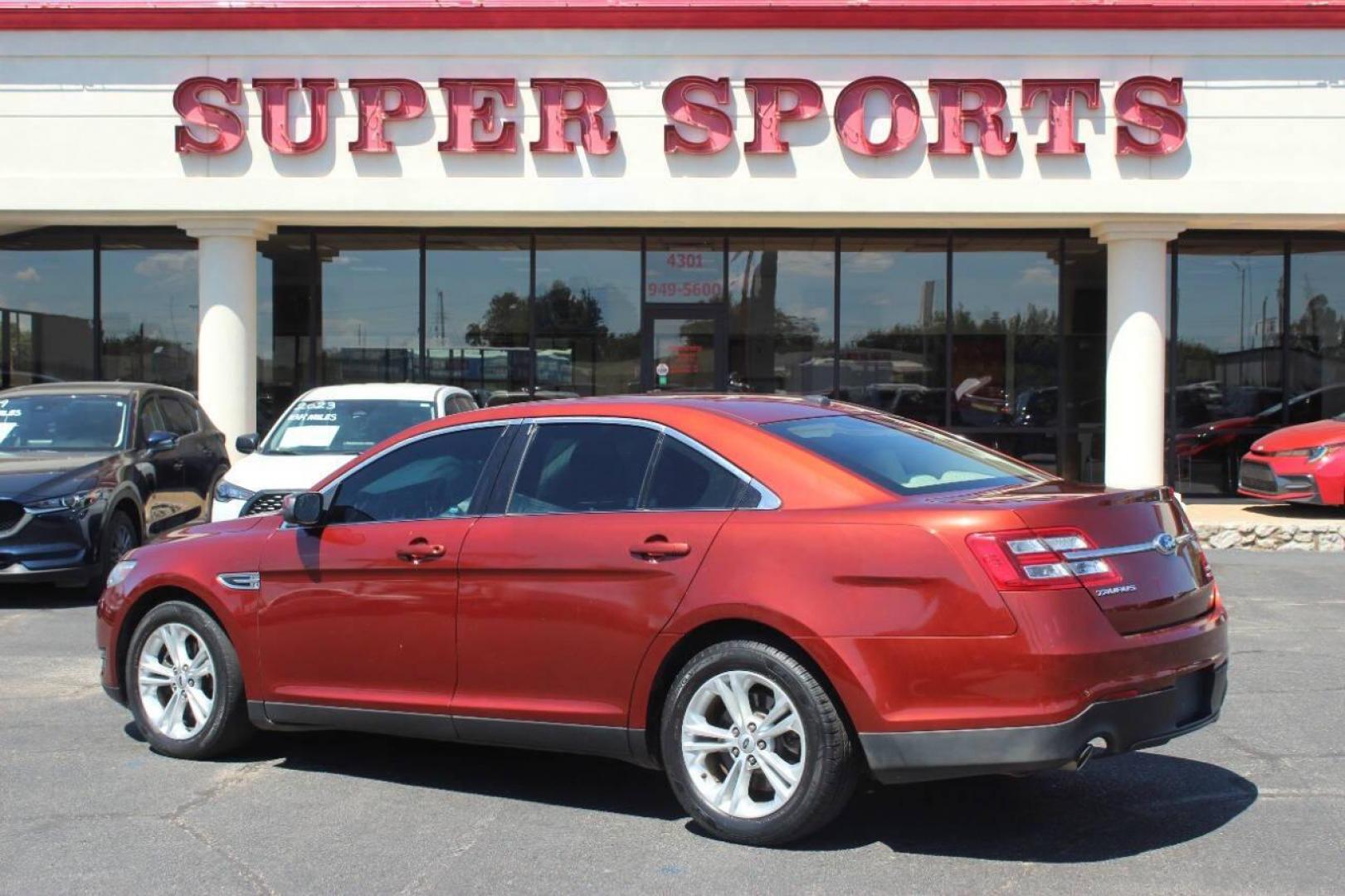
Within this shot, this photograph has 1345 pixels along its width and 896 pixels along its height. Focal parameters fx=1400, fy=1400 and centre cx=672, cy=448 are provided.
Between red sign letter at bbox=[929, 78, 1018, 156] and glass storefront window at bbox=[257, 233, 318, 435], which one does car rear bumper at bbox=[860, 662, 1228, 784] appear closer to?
red sign letter at bbox=[929, 78, 1018, 156]

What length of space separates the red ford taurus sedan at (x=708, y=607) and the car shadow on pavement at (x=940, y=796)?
41 cm

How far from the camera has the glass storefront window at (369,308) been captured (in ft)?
60.6

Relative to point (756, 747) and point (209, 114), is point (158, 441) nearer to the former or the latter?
point (209, 114)

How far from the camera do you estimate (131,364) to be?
18.8 metres

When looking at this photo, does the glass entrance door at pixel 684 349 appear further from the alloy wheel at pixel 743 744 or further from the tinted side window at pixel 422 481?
the alloy wheel at pixel 743 744

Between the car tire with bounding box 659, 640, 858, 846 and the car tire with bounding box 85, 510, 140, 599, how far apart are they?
6.62 m

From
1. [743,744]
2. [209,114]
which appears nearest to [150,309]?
[209,114]

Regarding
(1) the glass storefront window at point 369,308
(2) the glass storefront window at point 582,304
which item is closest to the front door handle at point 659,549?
(2) the glass storefront window at point 582,304

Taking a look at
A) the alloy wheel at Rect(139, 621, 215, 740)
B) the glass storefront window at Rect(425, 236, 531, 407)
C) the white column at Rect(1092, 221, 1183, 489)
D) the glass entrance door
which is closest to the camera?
the alloy wheel at Rect(139, 621, 215, 740)

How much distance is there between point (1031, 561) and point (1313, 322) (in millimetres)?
15918

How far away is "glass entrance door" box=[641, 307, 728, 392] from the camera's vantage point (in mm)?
18172

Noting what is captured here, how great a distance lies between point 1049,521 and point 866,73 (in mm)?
12190

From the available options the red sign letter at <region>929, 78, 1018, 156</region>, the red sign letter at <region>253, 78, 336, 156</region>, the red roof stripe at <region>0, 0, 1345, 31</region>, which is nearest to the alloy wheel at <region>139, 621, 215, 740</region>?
the red sign letter at <region>253, 78, 336, 156</region>

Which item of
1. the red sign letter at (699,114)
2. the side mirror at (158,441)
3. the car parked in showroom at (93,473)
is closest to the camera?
the car parked in showroom at (93,473)
